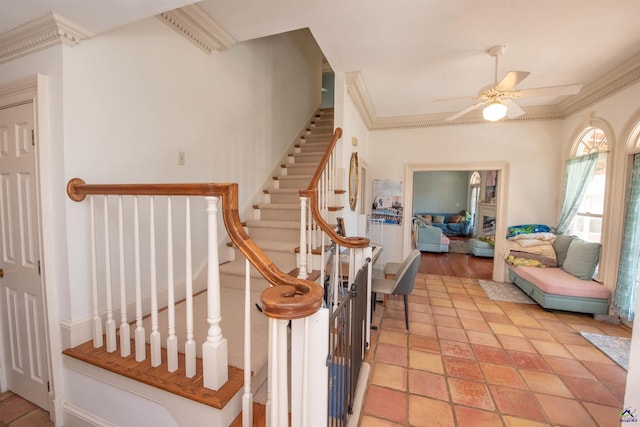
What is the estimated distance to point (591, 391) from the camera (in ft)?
6.35

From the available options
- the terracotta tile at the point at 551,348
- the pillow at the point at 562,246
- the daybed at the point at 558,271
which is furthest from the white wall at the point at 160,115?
the pillow at the point at 562,246

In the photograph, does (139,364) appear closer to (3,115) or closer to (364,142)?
(3,115)

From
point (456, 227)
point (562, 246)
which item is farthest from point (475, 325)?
point (456, 227)

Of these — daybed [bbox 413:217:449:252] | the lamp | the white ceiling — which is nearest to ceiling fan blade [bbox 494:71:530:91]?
the lamp

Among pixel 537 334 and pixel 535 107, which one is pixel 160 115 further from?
pixel 535 107

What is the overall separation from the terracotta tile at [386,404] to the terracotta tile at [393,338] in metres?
0.66

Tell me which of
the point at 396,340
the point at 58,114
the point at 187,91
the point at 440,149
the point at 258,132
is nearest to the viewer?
the point at 58,114

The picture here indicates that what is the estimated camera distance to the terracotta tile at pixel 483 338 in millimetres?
2555

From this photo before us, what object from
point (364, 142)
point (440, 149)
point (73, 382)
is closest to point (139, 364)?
point (73, 382)

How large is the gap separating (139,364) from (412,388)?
1.81m

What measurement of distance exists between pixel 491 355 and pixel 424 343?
564 mm

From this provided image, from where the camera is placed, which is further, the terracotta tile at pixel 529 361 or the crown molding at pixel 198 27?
the terracotta tile at pixel 529 361

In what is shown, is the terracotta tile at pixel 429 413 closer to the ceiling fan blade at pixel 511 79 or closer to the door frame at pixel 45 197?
the door frame at pixel 45 197

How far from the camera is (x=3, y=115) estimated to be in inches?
66.2
